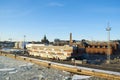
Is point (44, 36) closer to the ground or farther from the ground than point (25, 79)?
farther from the ground

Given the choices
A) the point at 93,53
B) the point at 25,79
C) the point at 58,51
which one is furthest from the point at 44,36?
the point at 25,79

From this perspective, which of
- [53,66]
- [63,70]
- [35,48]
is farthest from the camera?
[35,48]

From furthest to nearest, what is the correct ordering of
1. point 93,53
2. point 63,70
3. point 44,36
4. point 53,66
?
point 44,36
point 93,53
point 53,66
point 63,70

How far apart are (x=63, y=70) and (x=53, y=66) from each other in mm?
6202

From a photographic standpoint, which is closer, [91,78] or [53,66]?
[91,78]

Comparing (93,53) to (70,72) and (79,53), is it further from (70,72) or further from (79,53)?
(70,72)

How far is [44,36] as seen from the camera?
18650 cm

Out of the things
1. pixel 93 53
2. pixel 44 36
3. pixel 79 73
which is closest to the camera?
Result: pixel 79 73

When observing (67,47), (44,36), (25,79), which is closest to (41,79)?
(25,79)

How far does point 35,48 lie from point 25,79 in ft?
217

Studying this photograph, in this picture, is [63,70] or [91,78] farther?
[63,70]

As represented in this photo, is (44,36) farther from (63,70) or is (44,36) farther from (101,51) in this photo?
(63,70)

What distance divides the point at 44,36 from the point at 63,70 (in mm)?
136272

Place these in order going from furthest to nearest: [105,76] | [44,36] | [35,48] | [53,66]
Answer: [44,36], [35,48], [53,66], [105,76]
